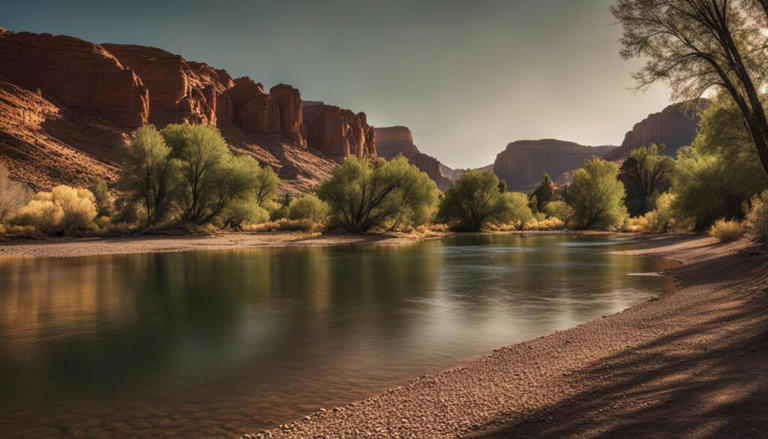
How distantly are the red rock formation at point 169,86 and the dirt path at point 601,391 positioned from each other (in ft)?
405

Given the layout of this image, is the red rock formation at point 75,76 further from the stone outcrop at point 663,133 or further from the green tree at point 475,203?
the stone outcrop at point 663,133

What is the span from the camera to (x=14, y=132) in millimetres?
→ 63844

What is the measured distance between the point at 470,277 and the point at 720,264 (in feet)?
30.9

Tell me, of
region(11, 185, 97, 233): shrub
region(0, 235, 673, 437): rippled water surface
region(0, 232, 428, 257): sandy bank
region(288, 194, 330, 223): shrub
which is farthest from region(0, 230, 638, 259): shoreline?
region(0, 235, 673, 437): rippled water surface

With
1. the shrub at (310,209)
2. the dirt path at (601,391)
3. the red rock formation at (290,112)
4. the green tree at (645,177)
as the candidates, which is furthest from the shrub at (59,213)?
the red rock formation at (290,112)

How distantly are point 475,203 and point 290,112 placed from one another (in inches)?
4751

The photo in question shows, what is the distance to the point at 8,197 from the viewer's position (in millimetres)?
34531

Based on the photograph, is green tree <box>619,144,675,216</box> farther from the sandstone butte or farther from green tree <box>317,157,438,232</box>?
the sandstone butte

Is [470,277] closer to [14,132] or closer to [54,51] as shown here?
[14,132]

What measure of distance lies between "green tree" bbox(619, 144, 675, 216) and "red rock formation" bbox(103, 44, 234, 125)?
4106 inches

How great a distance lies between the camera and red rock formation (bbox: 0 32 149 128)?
10275cm

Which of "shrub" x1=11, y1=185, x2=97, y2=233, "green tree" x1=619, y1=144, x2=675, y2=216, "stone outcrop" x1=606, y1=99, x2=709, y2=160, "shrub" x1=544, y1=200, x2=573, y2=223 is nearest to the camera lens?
"shrub" x1=11, y1=185, x2=97, y2=233

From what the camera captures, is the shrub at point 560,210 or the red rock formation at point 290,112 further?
the red rock formation at point 290,112

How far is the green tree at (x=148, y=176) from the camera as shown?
133ft
